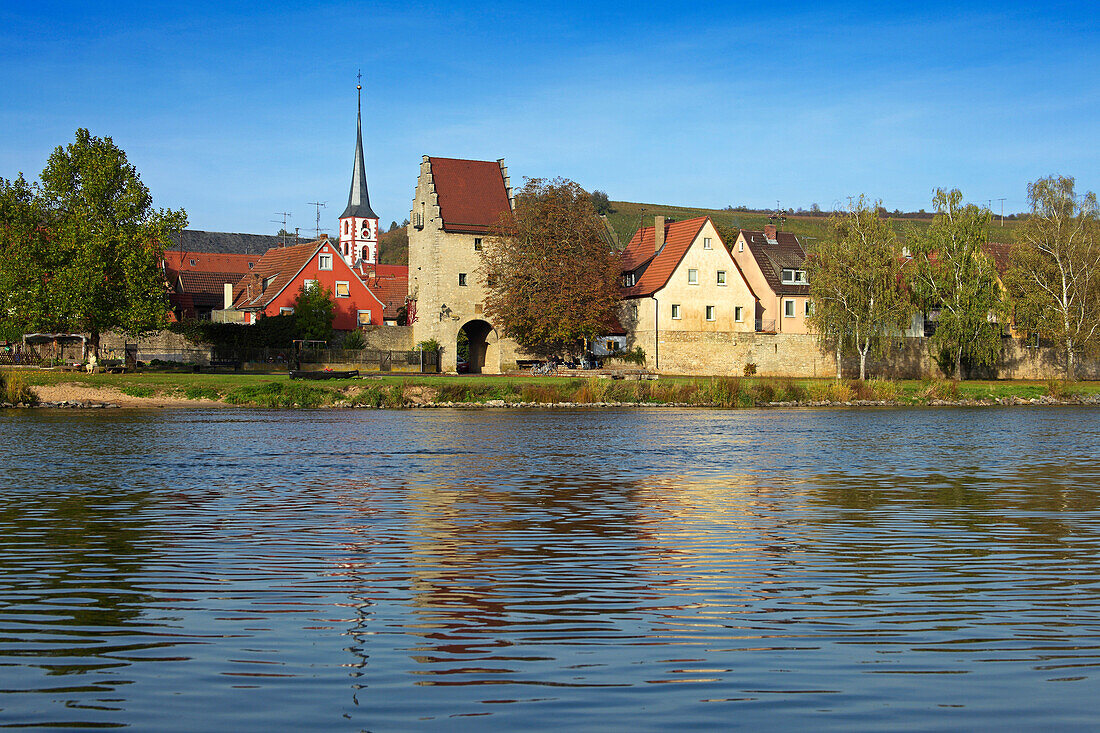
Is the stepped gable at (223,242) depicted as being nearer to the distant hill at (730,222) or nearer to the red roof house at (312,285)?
the red roof house at (312,285)

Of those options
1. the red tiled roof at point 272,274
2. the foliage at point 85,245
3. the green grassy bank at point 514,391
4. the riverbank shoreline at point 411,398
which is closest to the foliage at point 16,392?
the riverbank shoreline at point 411,398

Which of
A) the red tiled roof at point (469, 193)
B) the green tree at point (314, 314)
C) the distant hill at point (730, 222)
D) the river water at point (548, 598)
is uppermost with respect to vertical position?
the distant hill at point (730, 222)

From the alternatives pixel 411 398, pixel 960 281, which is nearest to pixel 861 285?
pixel 960 281

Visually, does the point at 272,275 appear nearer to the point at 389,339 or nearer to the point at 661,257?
the point at 389,339

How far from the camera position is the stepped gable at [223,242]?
12725cm

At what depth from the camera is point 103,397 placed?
4794 centimetres

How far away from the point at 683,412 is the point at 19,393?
3078 centimetres

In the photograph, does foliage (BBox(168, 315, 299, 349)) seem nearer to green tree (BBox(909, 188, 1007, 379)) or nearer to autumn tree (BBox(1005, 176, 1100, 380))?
green tree (BBox(909, 188, 1007, 379))

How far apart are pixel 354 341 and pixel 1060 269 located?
4798 centimetres

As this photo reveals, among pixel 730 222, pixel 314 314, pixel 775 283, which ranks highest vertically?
pixel 730 222

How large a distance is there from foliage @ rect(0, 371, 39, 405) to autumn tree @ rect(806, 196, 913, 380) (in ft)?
156

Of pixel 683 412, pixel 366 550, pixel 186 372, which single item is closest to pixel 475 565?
pixel 366 550

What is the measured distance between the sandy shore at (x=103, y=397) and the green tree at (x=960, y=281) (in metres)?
46.3

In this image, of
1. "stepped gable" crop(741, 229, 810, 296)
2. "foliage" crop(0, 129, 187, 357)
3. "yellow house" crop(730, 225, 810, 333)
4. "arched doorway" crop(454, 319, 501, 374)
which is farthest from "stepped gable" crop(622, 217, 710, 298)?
"foliage" crop(0, 129, 187, 357)
